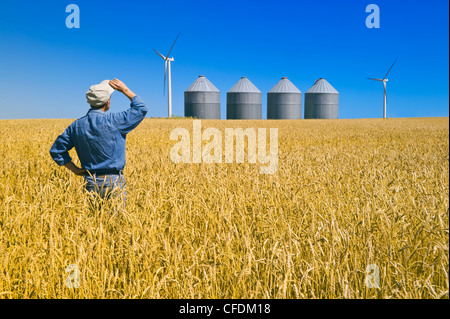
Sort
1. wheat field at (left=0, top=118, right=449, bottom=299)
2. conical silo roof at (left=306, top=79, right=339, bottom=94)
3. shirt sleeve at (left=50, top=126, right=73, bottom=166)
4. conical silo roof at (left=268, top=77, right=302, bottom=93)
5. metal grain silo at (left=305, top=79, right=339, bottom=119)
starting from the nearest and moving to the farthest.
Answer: wheat field at (left=0, top=118, right=449, bottom=299), shirt sleeve at (left=50, top=126, right=73, bottom=166), conical silo roof at (left=268, top=77, right=302, bottom=93), metal grain silo at (left=305, top=79, right=339, bottom=119), conical silo roof at (left=306, top=79, right=339, bottom=94)

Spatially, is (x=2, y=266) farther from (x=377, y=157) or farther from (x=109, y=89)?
(x=377, y=157)

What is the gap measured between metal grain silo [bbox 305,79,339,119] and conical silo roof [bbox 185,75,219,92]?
14163 millimetres

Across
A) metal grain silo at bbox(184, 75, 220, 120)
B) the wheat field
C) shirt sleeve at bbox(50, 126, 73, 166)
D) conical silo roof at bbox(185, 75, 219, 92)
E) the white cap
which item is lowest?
the wheat field

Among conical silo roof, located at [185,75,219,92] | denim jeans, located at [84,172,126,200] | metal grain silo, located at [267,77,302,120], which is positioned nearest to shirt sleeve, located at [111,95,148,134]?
denim jeans, located at [84,172,126,200]

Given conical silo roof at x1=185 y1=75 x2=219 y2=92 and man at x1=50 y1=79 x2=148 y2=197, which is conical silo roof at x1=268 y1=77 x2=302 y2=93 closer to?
conical silo roof at x1=185 y1=75 x2=219 y2=92

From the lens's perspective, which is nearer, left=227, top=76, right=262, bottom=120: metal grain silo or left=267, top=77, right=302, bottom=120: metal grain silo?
left=227, top=76, right=262, bottom=120: metal grain silo

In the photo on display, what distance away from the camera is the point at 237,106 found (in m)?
48.2

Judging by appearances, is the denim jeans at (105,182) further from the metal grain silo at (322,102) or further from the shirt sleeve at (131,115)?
the metal grain silo at (322,102)

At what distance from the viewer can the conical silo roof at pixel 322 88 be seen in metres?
51.4

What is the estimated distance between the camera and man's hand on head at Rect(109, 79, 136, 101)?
152 inches
